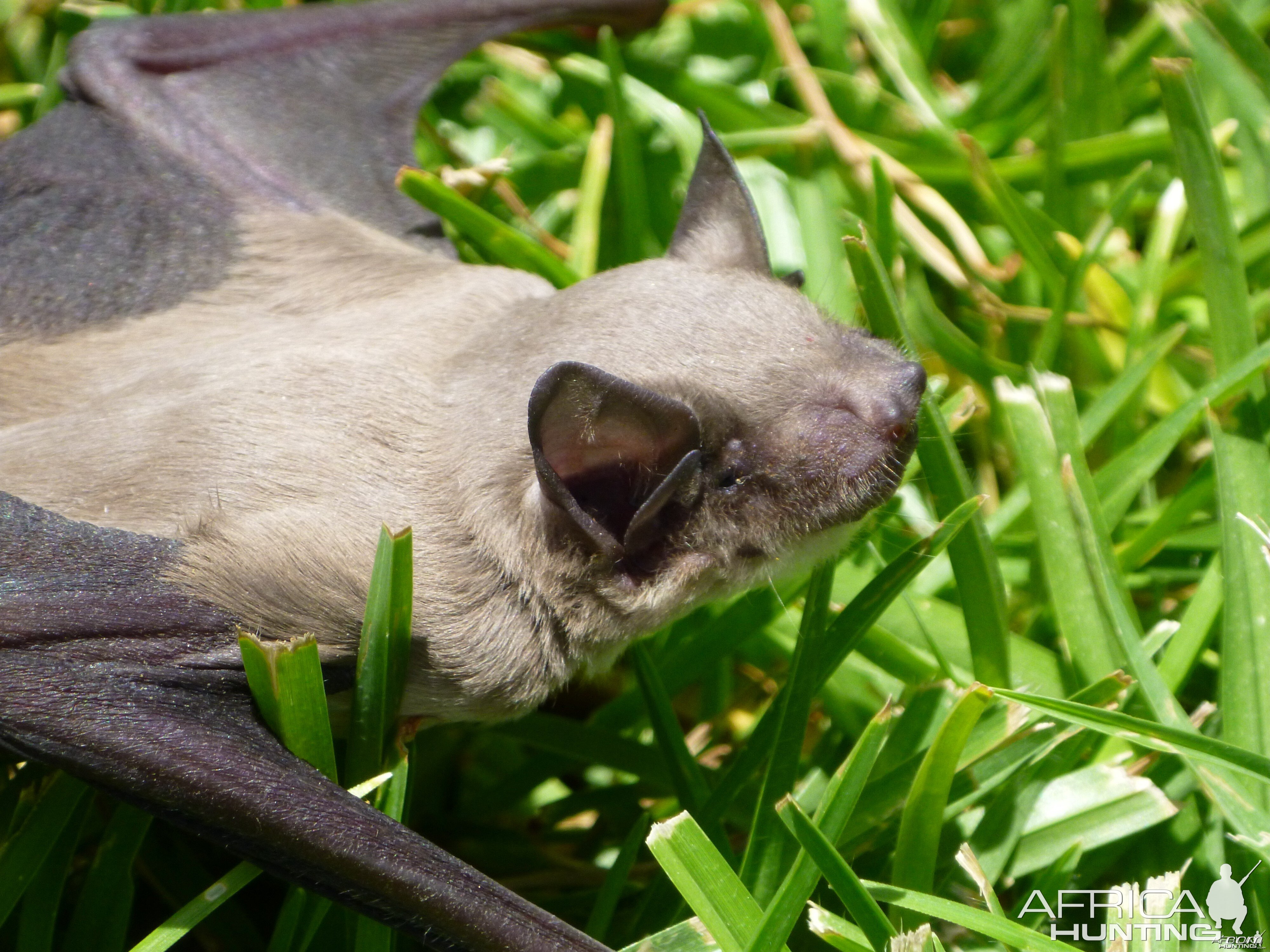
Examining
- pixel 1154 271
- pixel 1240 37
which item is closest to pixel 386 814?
pixel 1154 271

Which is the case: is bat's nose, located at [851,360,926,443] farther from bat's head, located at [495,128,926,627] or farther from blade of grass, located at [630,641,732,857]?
blade of grass, located at [630,641,732,857]

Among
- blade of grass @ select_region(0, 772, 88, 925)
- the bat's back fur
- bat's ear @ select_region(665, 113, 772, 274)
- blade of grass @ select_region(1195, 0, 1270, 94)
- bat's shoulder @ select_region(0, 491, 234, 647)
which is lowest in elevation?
blade of grass @ select_region(0, 772, 88, 925)

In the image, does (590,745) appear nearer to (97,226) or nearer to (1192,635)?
(1192,635)

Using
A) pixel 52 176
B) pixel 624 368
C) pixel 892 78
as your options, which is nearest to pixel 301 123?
pixel 52 176

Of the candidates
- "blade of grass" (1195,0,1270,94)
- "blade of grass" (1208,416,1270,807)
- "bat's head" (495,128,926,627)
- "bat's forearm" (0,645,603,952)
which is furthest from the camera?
"blade of grass" (1195,0,1270,94)

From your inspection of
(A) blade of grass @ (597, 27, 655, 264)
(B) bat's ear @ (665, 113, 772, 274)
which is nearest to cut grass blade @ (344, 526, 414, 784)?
(B) bat's ear @ (665, 113, 772, 274)

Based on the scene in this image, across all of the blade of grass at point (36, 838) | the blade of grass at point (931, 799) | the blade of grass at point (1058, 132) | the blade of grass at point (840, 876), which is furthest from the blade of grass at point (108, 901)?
the blade of grass at point (1058, 132)

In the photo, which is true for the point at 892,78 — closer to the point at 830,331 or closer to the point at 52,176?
the point at 830,331

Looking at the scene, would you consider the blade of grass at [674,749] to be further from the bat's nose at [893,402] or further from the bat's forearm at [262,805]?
the bat's nose at [893,402]
